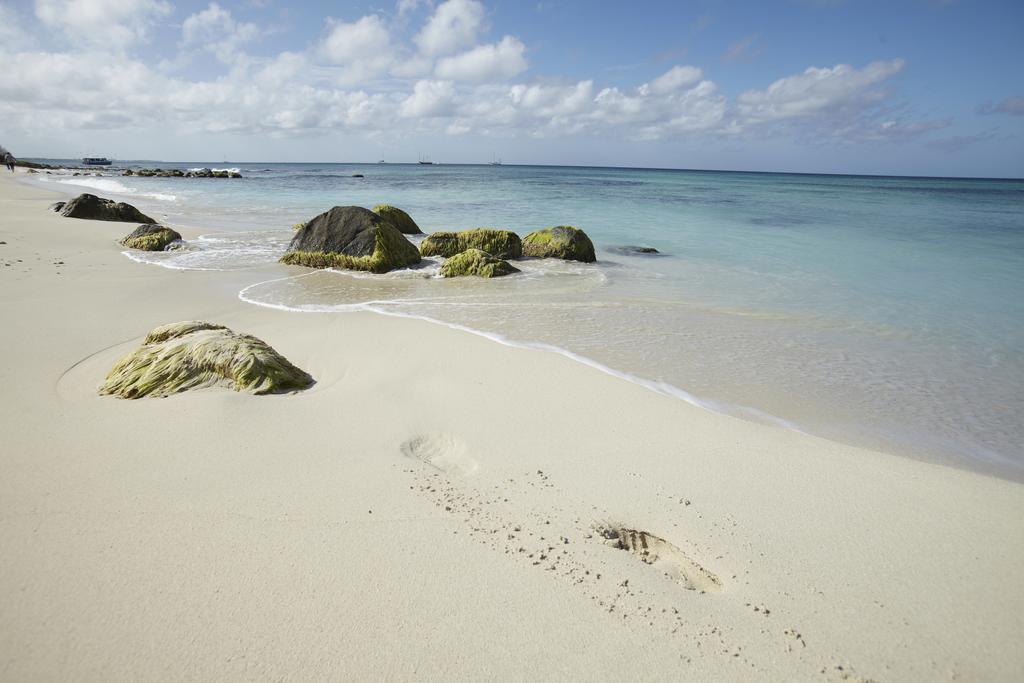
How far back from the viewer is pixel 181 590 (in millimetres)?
1998

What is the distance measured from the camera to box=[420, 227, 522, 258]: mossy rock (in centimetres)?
1070

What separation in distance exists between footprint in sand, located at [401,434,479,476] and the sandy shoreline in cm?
2

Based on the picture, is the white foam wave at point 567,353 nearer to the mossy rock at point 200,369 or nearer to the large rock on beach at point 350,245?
the large rock on beach at point 350,245

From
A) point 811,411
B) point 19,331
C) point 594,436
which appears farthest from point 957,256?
point 19,331

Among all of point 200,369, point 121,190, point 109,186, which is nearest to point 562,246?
point 200,369

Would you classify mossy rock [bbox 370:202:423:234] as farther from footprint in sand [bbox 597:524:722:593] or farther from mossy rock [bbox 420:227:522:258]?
footprint in sand [bbox 597:524:722:593]

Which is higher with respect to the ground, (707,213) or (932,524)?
(707,213)

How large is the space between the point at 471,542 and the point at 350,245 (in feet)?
27.5

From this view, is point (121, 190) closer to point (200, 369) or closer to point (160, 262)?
point (160, 262)

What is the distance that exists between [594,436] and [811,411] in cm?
206

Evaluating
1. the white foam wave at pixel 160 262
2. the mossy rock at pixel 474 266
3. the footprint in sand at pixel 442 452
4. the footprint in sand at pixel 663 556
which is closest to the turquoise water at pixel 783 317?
the white foam wave at pixel 160 262

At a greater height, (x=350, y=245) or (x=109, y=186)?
(x=109, y=186)

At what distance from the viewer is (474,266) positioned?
918 cm

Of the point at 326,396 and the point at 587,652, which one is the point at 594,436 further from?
the point at 326,396
